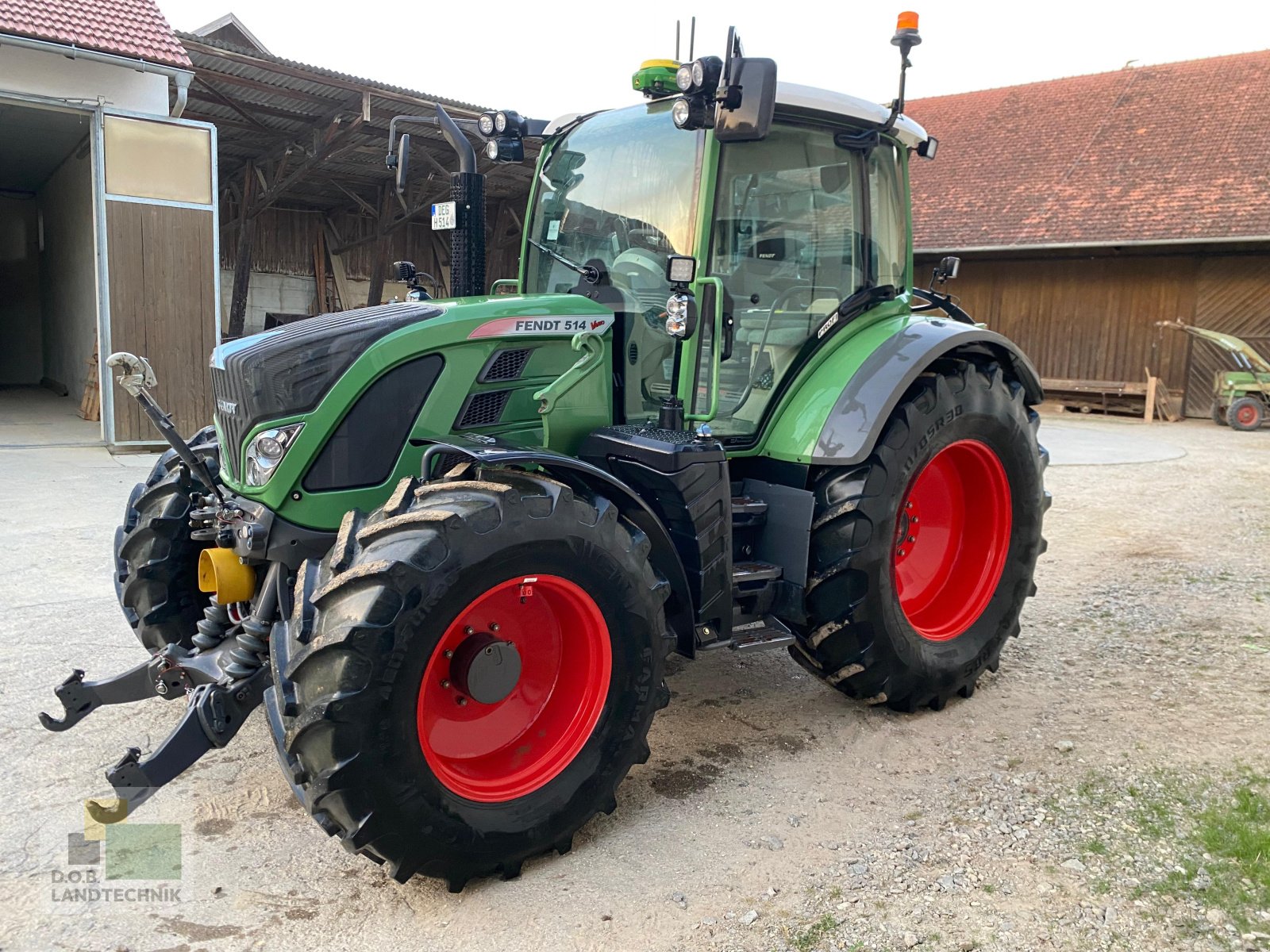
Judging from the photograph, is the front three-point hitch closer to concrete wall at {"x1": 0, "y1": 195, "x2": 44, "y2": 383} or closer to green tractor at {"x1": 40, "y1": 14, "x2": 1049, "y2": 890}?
green tractor at {"x1": 40, "y1": 14, "x2": 1049, "y2": 890}

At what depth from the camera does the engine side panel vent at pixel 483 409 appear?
311 centimetres

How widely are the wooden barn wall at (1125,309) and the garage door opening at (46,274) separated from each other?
15.0m

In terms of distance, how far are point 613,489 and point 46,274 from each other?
18.3 m

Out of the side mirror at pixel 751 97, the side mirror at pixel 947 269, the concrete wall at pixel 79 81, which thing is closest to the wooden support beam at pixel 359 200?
the concrete wall at pixel 79 81

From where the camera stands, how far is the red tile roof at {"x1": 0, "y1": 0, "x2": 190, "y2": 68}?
9.24 m

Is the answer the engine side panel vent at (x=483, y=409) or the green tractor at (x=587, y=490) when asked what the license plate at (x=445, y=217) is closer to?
the green tractor at (x=587, y=490)

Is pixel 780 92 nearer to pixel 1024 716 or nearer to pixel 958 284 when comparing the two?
pixel 1024 716

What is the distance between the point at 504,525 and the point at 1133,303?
17.4 metres

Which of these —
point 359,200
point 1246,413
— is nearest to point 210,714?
point 1246,413

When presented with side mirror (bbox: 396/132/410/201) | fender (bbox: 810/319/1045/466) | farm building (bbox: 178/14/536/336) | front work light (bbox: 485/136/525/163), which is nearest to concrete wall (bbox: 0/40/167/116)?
farm building (bbox: 178/14/536/336)

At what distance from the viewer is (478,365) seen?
10.2 ft

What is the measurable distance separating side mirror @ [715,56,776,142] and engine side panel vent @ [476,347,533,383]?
96 cm

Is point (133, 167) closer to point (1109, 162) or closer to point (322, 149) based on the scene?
point (322, 149)

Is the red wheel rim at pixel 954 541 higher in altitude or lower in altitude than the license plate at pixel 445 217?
lower
